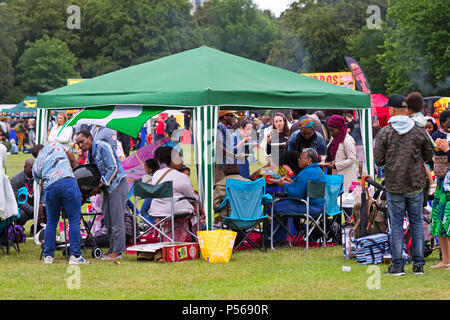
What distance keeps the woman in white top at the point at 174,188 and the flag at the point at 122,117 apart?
0.47 meters

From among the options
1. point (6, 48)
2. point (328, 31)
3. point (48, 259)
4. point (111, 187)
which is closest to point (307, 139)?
point (111, 187)

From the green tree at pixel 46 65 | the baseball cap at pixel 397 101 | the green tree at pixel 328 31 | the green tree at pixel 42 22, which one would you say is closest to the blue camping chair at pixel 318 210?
the baseball cap at pixel 397 101

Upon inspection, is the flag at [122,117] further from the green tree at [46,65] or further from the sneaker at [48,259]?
the green tree at [46,65]

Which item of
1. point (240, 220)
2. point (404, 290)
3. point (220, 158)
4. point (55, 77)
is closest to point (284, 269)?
point (240, 220)

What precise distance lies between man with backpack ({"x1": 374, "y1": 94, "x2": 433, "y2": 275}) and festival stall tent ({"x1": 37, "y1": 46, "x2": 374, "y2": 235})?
2389 millimetres

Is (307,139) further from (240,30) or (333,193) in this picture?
(240,30)

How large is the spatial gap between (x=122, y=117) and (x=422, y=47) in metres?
37.6

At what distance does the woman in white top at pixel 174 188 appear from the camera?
9320mm

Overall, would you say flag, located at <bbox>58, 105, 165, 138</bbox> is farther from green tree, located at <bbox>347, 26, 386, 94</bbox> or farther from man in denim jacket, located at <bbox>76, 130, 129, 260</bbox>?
green tree, located at <bbox>347, 26, 386, 94</bbox>

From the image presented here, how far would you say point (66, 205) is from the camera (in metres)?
8.54

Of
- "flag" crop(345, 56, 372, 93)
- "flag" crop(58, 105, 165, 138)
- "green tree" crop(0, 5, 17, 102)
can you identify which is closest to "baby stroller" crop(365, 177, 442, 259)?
"flag" crop(58, 105, 165, 138)

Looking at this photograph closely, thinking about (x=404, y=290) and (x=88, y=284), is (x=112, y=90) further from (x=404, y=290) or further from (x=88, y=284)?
(x=404, y=290)

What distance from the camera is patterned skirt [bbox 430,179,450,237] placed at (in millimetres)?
7738

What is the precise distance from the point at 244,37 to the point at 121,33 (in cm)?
2519
